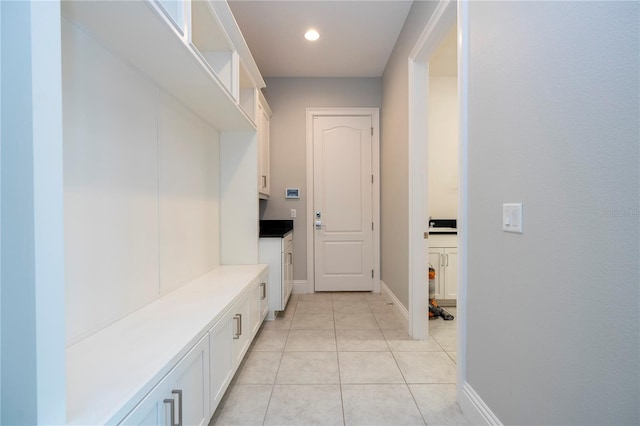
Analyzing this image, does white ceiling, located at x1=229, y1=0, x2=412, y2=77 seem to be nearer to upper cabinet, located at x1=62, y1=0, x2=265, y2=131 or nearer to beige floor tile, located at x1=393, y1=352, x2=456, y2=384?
upper cabinet, located at x1=62, y1=0, x2=265, y2=131

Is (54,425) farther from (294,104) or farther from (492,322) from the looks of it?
(294,104)

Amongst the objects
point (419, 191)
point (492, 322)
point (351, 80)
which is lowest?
point (492, 322)

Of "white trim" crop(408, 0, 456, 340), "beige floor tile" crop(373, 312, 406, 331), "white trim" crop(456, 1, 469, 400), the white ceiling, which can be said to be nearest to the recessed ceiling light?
the white ceiling

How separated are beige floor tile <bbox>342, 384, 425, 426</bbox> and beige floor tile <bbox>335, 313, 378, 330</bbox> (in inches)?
37.8

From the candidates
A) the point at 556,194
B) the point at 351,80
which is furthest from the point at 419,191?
the point at 351,80

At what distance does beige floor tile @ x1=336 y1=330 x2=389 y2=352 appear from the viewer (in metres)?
2.39

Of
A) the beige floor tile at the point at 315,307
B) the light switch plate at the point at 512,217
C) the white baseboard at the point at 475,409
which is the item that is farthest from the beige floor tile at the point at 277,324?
the light switch plate at the point at 512,217

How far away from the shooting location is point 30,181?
2.10 ft

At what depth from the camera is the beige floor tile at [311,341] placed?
2.38 meters

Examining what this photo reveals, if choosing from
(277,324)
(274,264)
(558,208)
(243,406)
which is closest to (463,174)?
(558,208)

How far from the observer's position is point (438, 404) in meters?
1.70

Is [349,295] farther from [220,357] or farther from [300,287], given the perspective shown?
[220,357]

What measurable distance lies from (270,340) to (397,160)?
2.13 metres

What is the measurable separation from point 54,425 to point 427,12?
2.90 m
